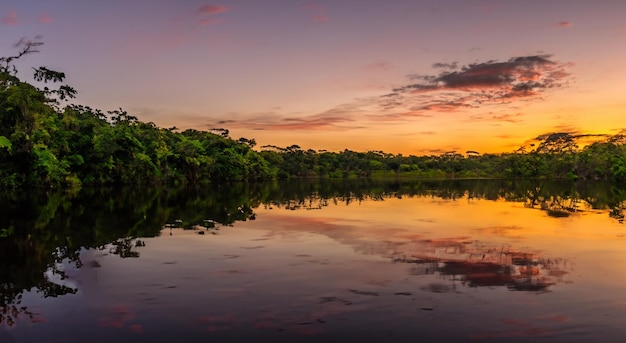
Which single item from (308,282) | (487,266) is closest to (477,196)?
(487,266)

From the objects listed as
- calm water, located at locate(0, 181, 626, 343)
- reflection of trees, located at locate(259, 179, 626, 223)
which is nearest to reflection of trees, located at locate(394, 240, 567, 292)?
calm water, located at locate(0, 181, 626, 343)

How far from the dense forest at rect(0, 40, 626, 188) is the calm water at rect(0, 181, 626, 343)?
2228 centimetres

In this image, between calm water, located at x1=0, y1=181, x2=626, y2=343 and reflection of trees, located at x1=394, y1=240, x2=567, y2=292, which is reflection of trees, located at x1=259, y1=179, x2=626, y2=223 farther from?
reflection of trees, located at x1=394, y1=240, x2=567, y2=292

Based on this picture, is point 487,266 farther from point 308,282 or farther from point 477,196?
point 477,196

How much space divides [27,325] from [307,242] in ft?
34.5

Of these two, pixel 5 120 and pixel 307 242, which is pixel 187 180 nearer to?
pixel 5 120

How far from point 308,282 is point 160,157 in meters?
70.2

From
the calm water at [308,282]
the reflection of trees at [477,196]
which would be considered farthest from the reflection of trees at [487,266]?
the reflection of trees at [477,196]

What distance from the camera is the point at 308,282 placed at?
11320 millimetres

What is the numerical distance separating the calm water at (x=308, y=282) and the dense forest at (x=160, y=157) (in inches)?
877

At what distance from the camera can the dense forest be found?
44.7 metres

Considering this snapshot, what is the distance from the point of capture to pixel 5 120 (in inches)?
1682

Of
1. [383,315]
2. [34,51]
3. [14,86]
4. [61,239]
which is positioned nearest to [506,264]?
[383,315]

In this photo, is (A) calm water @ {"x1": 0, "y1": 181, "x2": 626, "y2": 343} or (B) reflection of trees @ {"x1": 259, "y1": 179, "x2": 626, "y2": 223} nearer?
(A) calm water @ {"x1": 0, "y1": 181, "x2": 626, "y2": 343}
